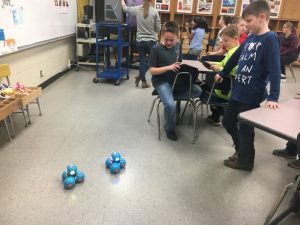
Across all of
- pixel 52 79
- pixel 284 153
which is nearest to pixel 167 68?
pixel 284 153

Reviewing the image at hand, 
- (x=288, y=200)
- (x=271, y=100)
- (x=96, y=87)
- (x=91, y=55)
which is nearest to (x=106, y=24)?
(x=96, y=87)

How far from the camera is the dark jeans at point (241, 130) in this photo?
2.03m

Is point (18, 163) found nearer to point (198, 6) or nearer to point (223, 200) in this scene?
point (223, 200)

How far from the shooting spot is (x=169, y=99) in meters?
2.60

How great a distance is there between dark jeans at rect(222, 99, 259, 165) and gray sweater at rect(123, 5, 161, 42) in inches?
105

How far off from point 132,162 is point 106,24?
2.96m

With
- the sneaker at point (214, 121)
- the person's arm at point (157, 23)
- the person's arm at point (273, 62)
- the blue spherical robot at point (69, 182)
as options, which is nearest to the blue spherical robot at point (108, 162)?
the blue spherical robot at point (69, 182)

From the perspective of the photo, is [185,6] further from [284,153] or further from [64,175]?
[64,175]

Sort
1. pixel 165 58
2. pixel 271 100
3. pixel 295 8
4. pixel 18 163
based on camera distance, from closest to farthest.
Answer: pixel 271 100 < pixel 18 163 < pixel 165 58 < pixel 295 8

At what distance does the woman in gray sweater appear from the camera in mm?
4293

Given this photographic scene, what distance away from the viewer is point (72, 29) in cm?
524

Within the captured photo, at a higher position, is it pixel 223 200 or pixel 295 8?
pixel 295 8

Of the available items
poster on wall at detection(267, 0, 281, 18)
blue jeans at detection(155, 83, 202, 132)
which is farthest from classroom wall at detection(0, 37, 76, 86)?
poster on wall at detection(267, 0, 281, 18)

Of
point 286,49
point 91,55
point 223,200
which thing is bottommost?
point 223,200
